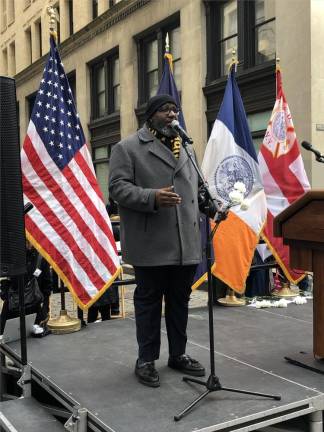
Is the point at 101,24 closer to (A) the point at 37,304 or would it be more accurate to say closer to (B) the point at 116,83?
(B) the point at 116,83

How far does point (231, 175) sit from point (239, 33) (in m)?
6.87

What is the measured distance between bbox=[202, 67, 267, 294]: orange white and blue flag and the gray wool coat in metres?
2.29

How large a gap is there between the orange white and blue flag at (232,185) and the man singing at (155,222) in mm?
2234

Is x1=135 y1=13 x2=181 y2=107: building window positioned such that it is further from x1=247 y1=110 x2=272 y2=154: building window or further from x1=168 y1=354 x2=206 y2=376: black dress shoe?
x1=168 y1=354 x2=206 y2=376: black dress shoe

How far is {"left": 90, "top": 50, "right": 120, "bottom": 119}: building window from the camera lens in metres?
17.4

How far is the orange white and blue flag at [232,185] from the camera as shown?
19.5 ft

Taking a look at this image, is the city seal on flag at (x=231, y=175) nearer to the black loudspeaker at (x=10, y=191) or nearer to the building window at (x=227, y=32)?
the black loudspeaker at (x=10, y=191)

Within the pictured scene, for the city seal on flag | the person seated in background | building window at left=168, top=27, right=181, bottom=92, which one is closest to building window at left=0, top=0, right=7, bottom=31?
building window at left=168, top=27, right=181, bottom=92

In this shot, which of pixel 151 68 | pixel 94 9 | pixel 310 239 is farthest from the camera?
pixel 94 9

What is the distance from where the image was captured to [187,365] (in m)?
3.76

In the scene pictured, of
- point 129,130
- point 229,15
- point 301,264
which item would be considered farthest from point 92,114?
point 301,264

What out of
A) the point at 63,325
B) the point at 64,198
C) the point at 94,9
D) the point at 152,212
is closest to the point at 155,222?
the point at 152,212

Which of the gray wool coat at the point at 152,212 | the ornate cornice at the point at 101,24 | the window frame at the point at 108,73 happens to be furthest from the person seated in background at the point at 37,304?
the window frame at the point at 108,73

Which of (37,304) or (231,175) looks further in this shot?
(231,175)
